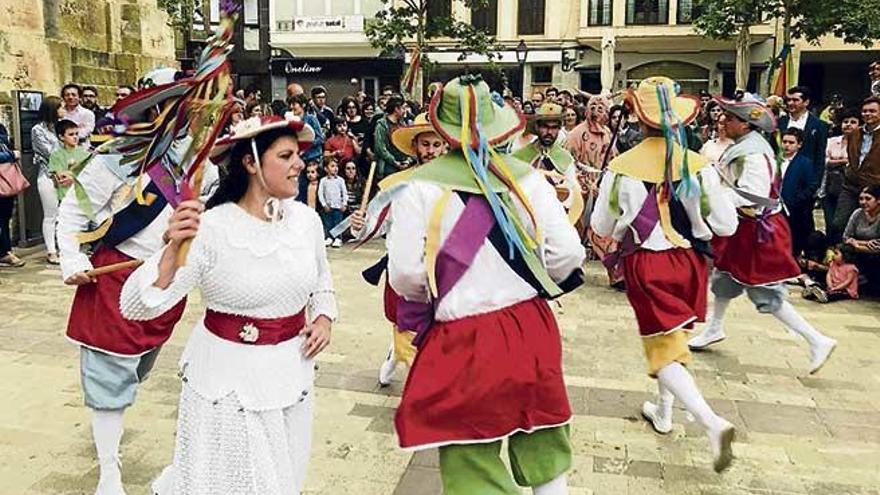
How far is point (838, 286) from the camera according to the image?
7.88 metres

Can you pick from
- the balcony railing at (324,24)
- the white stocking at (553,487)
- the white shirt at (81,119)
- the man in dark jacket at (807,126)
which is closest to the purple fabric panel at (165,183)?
the white stocking at (553,487)

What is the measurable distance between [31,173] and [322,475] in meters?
7.33

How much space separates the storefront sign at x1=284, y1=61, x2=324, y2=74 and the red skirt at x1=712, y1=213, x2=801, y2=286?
2776cm

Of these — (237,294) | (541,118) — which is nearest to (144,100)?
(237,294)

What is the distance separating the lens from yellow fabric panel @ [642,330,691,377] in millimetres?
4133

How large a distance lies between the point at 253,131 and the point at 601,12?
1077 inches

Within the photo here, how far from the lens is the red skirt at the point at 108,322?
3506 millimetres

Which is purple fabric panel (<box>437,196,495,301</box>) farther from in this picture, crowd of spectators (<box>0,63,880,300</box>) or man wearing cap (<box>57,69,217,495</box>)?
crowd of spectators (<box>0,63,880,300</box>)

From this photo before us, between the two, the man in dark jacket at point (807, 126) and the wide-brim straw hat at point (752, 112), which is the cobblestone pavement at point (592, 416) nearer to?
the wide-brim straw hat at point (752, 112)

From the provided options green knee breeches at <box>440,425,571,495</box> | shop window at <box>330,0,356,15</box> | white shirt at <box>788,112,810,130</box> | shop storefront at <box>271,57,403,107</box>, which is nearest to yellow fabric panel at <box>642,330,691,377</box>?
green knee breeches at <box>440,425,571,495</box>

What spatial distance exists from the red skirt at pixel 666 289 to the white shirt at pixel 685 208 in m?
0.07

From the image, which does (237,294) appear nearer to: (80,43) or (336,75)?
(80,43)

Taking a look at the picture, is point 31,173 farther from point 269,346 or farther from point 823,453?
point 823,453

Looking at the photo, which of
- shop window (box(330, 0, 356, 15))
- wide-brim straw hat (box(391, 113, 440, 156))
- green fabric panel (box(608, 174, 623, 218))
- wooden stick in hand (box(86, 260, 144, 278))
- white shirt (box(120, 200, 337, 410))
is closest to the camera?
white shirt (box(120, 200, 337, 410))
